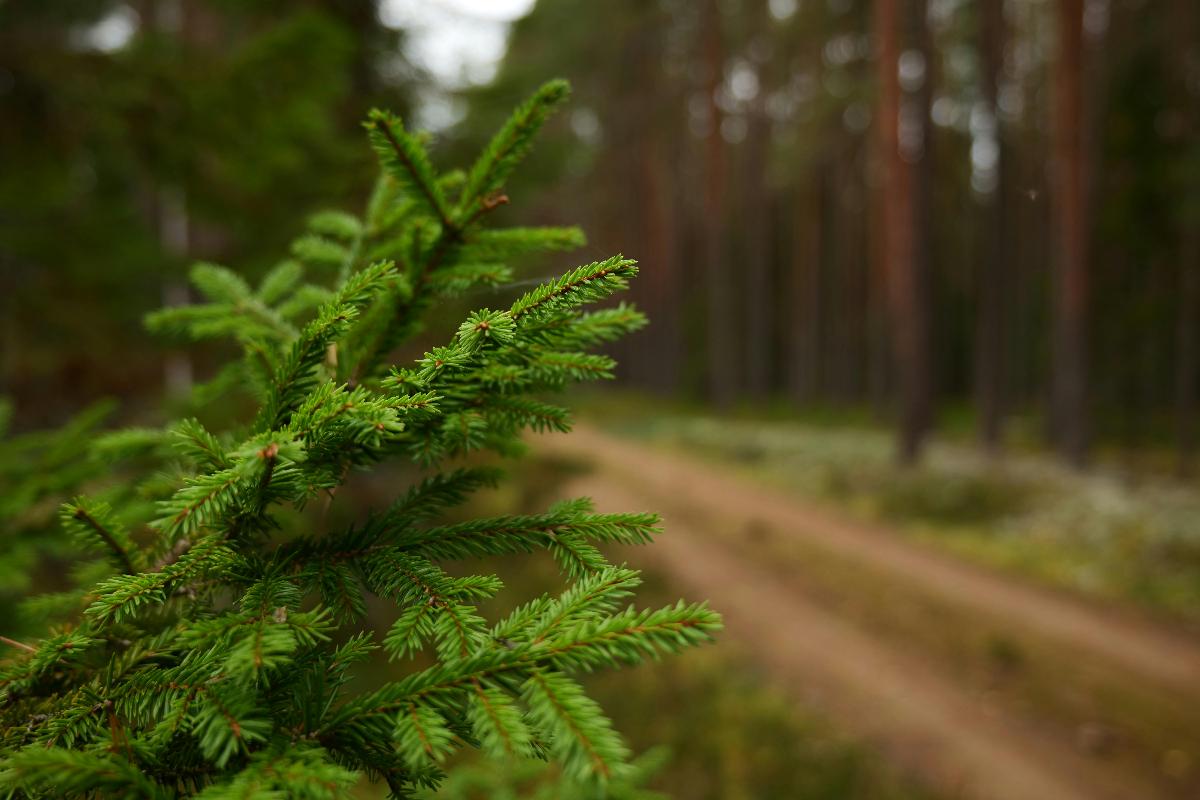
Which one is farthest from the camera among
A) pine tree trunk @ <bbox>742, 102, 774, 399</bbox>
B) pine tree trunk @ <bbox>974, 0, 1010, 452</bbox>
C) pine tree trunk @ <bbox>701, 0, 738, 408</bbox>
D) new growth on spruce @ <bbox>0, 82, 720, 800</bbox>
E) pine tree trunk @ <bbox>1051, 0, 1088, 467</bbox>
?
pine tree trunk @ <bbox>742, 102, 774, 399</bbox>

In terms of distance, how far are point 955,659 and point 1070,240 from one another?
10.3 metres

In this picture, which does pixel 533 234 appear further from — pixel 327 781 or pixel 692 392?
pixel 692 392

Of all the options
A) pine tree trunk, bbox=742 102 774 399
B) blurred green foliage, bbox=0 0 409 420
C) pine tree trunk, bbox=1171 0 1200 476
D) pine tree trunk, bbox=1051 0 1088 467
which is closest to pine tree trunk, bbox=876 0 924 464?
pine tree trunk, bbox=1051 0 1088 467

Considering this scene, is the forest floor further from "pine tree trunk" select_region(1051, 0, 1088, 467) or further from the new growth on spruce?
"pine tree trunk" select_region(1051, 0, 1088, 467)

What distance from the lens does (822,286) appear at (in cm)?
2731

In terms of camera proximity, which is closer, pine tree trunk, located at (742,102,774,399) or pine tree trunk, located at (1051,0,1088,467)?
pine tree trunk, located at (1051,0,1088,467)

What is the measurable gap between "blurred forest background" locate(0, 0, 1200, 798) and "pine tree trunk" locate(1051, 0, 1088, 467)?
0.24ft

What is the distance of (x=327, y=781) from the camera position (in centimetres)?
65

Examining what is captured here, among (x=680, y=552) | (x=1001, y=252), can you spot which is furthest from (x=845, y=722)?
(x=1001, y=252)

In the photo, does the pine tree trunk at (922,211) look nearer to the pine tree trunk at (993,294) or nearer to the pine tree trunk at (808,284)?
the pine tree trunk at (993,294)

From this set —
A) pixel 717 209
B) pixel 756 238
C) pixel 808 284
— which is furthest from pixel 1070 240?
pixel 808 284

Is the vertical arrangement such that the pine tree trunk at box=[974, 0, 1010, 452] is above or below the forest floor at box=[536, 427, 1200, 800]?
above

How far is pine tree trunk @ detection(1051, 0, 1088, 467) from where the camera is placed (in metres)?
12.1

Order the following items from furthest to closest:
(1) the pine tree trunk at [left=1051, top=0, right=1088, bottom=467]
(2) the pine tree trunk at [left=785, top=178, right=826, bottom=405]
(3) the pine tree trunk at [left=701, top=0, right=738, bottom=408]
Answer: (2) the pine tree trunk at [left=785, top=178, right=826, bottom=405]
(3) the pine tree trunk at [left=701, top=0, right=738, bottom=408]
(1) the pine tree trunk at [left=1051, top=0, right=1088, bottom=467]
